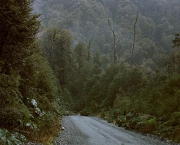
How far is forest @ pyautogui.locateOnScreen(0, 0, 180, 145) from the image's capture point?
1007 centimetres

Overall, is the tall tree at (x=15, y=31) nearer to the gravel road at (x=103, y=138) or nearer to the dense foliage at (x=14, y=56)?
the dense foliage at (x=14, y=56)

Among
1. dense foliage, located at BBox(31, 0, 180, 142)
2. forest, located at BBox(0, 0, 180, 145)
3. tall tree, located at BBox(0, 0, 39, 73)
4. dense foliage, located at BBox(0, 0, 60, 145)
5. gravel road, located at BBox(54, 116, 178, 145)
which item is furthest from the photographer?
dense foliage, located at BBox(31, 0, 180, 142)

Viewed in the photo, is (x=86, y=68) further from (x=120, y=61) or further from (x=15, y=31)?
(x=15, y=31)

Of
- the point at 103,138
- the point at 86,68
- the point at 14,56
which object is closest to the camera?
the point at 14,56

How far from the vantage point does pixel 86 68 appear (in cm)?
5862

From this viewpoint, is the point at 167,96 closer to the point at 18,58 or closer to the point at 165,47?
the point at 18,58

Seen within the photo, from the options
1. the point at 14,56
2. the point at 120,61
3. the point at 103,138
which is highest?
the point at 120,61

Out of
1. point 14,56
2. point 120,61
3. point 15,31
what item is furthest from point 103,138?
point 120,61

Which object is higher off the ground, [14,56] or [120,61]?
[120,61]

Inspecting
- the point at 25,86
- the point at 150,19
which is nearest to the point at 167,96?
the point at 25,86

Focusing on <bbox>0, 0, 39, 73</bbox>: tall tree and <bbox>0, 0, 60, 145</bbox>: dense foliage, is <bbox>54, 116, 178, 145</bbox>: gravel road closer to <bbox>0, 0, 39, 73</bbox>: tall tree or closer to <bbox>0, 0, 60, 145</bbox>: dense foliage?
<bbox>0, 0, 60, 145</bbox>: dense foliage

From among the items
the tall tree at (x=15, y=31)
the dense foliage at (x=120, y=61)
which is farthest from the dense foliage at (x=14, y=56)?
the dense foliage at (x=120, y=61)

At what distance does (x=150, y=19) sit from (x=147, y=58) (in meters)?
32.6

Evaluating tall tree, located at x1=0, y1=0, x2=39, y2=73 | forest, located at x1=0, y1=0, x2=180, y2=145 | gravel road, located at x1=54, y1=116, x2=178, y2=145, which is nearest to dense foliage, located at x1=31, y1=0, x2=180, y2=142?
forest, located at x1=0, y1=0, x2=180, y2=145
